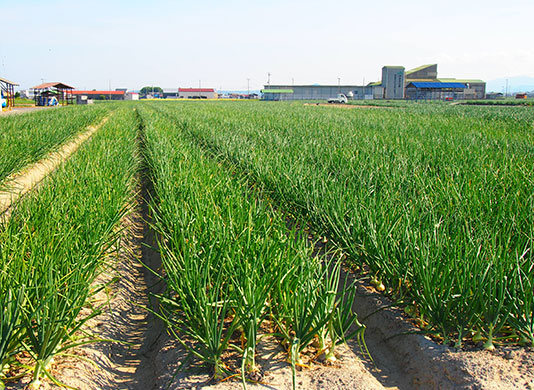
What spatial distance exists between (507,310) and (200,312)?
1374 millimetres

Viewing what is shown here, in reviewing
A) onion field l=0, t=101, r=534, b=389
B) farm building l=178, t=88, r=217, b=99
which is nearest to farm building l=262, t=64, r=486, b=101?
farm building l=178, t=88, r=217, b=99

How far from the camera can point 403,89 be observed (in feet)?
267

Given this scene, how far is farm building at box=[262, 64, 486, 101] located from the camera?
7556cm

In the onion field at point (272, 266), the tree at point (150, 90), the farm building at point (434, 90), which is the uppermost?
the tree at point (150, 90)

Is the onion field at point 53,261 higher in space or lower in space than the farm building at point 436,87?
lower

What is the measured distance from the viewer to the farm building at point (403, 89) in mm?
75562

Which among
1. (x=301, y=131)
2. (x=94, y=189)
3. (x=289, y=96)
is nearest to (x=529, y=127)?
(x=301, y=131)

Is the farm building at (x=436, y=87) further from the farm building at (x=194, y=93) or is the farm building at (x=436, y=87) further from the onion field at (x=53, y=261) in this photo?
the onion field at (x=53, y=261)

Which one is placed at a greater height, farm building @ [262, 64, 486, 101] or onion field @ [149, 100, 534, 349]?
farm building @ [262, 64, 486, 101]

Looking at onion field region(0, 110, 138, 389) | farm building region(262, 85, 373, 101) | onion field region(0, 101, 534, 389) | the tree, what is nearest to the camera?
onion field region(0, 110, 138, 389)

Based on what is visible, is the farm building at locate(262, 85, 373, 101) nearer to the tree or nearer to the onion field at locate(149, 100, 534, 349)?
the tree

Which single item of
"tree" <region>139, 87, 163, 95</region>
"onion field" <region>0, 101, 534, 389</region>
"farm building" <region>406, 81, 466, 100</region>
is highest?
"tree" <region>139, 87, 163, 95</region>

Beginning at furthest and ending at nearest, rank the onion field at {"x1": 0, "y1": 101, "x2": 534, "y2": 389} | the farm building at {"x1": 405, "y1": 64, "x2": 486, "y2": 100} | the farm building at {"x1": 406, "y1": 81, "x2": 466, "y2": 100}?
the farm building at {"x1": 405, "y1": 64, "x2": 486, "y2": 100}, the farm building at {"x1": 406, "y1": 81, "x2": 466, "y2": 100}, the onion field at {"x1": 0, "y1": 101, "x2": 534, "y2": 389}

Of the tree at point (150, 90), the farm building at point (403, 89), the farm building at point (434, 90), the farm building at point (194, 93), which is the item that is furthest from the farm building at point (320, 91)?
the tree at point (150, 90)
